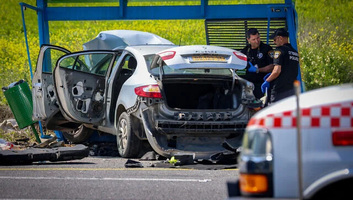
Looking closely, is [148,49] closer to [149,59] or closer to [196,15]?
[149,59]

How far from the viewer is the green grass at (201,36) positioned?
28384 mm

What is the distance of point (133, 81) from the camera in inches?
478

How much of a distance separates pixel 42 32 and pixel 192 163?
21.2 feet

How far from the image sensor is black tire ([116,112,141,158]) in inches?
476

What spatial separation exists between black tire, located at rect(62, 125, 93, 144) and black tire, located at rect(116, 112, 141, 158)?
2.39 m

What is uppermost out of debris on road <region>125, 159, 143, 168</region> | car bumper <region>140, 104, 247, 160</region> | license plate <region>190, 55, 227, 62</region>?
license plate <region>190, 55, 227, 62</region>

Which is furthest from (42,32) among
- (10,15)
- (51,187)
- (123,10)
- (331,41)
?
(10,15)

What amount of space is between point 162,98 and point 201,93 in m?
1.14

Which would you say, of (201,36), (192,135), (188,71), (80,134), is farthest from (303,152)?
(201,36)

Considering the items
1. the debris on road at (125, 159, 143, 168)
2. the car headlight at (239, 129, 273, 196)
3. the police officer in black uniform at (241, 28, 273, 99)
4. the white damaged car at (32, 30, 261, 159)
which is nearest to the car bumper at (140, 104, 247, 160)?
the white damaged car at (32, 30, 261, 159)

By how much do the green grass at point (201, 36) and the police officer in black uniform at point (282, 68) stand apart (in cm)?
1218

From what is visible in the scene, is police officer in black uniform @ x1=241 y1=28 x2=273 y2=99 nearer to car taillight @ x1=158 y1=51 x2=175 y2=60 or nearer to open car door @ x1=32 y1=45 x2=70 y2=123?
car taillight @ x1=158 y1=51 x2=175 y2=60

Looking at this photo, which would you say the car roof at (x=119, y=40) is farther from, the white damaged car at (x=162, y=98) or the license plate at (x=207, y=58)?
the license plate at (x=207, y=58)

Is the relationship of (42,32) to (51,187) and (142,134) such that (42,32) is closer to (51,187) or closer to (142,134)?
(142,134)
